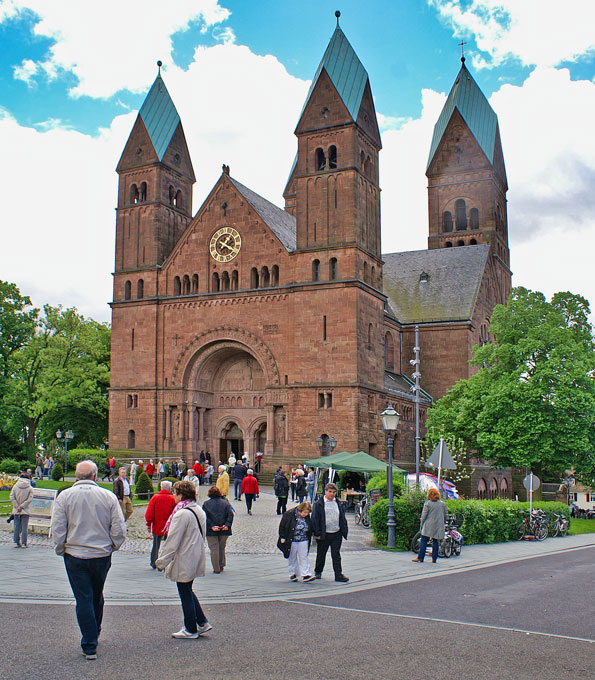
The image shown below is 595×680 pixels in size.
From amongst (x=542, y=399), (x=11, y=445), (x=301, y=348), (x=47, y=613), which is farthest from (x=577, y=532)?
(x=11, y=445)

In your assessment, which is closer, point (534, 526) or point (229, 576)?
point (229, 576)

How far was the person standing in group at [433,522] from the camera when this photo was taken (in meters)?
18.5

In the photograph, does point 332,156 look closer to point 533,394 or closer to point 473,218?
point 533,394

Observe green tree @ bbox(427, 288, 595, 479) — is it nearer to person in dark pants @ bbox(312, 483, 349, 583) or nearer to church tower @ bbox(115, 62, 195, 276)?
church tower @ bbox(115, 62, 195, 276)

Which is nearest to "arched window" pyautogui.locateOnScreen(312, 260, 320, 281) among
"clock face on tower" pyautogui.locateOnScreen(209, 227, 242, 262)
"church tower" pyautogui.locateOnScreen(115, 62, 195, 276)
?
"clock face on tower" pyautogui.locateOnScreen(209, 227, 242, 262)

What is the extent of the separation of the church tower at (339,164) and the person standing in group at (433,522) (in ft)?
93.0

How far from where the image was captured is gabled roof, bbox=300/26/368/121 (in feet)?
160

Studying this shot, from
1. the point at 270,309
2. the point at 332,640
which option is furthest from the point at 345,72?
the point at 332,640

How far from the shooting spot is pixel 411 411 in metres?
54.7

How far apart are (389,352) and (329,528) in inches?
1693

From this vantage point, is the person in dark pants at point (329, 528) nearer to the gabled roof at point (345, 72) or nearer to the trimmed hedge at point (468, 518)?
the trimmed hedge at point (468, 518)

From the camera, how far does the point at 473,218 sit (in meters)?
71.8

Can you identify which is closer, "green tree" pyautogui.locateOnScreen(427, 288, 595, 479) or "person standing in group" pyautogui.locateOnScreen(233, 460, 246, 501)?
"person standing in group" pyautogui.locateOnScreen(233, 460, 246, 501)

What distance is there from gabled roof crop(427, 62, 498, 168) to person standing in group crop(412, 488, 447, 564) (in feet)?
190
